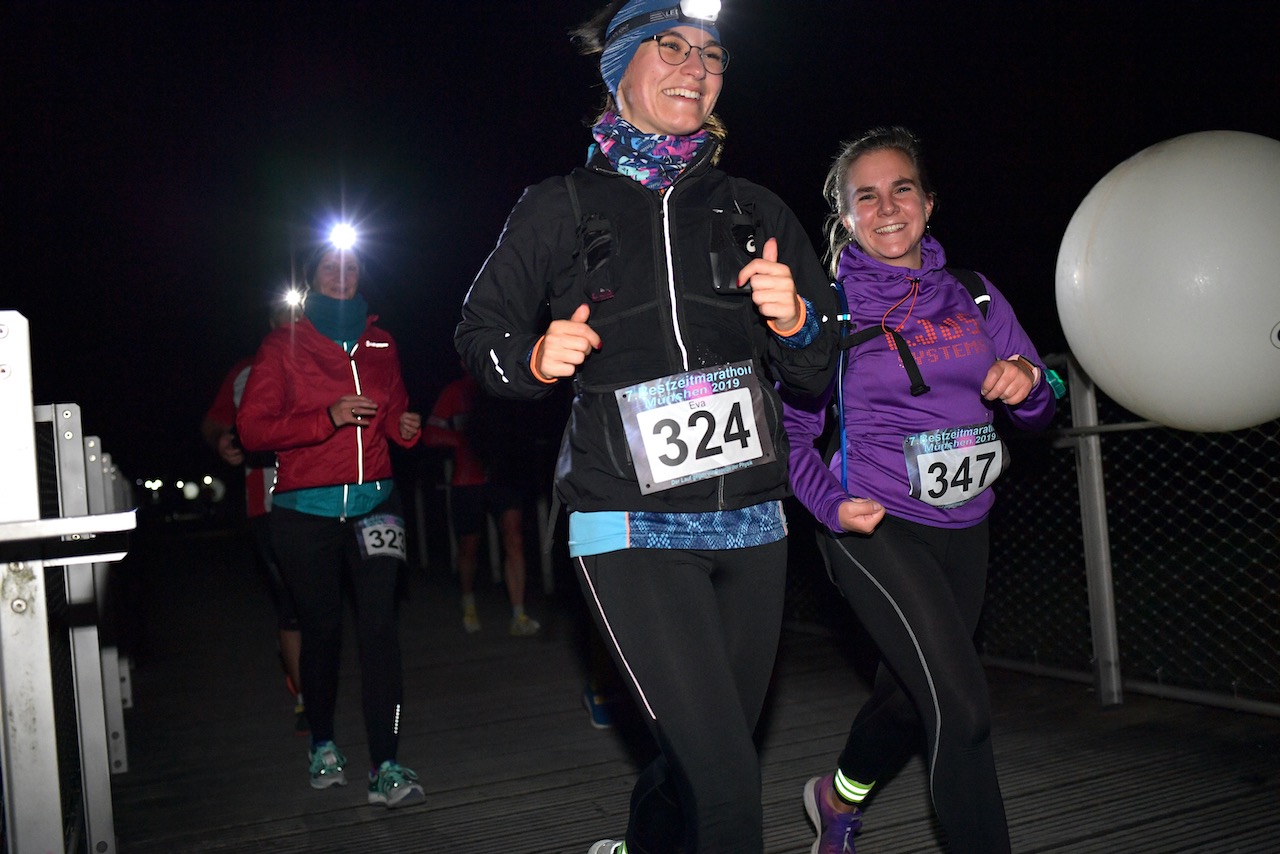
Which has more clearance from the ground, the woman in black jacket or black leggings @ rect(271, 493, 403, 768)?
the woman in black jacket

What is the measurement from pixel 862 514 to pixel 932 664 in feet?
1.32

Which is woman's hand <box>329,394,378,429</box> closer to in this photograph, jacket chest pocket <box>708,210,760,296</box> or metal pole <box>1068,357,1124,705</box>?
Answer: jacket chest pocket <box>708,210,760,296</box>

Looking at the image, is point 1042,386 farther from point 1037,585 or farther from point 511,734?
point 1037,585

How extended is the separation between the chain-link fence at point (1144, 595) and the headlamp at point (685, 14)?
3216 mm

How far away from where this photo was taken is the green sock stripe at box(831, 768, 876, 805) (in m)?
3.16

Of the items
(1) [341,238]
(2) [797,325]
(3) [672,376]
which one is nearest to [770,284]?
(2) [797,325]

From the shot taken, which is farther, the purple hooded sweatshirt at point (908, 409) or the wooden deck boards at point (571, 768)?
the wooden deck boards at point (571, 768)

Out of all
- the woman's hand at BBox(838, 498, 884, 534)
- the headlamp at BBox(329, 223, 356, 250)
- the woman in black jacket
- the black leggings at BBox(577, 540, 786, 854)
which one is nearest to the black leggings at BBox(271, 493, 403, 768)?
the headlamp at BBox(329, 223, 356, 250)

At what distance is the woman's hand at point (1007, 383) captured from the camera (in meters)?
2.78

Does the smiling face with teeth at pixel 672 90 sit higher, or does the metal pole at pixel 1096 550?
the smiling face with teeth at pixel 672 90

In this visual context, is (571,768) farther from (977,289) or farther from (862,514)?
(977,289)

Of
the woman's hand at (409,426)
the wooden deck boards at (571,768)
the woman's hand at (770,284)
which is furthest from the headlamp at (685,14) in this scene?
the wooden deck boards at (571,768)

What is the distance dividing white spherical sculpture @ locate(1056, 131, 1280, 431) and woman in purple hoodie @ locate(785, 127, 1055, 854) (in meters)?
0.53

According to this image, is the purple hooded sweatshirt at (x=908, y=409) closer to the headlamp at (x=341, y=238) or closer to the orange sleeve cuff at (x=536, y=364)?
the orange sleeve cuff at (x=536, y=364)
